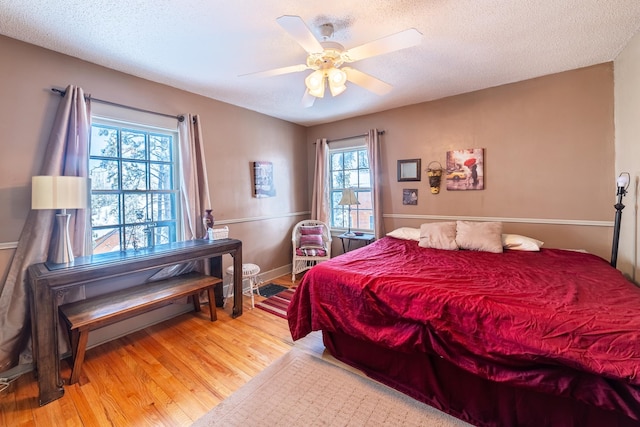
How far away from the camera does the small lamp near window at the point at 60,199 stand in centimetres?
186

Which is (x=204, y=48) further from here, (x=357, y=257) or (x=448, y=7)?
(x=357, y=257)

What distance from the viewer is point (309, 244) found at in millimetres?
4012

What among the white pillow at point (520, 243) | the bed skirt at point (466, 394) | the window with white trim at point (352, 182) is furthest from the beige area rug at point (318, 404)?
the window with white trim at point (352, 182)

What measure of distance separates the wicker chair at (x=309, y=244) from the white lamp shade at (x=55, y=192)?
2.52 meters

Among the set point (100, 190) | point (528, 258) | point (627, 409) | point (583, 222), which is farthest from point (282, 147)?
point (627, 409)

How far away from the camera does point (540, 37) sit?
2.09m

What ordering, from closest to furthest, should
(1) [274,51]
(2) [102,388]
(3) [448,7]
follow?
(3) [448,7], (2) [102,388], (1) [274,51]

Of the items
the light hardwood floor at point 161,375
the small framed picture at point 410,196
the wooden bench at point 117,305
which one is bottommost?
the light hardwood floor at point 161,375

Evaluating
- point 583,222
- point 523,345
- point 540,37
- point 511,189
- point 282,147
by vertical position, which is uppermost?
point 540,37

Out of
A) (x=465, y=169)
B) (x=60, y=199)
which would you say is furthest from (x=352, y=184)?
(x=60, y=199)

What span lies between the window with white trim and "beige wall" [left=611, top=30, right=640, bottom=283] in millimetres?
2510

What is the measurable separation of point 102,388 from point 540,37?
4050 millimetres

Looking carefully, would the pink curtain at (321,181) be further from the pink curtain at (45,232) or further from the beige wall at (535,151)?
the pink curtain at (45,232)

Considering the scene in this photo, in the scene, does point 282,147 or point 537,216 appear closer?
point 537,216
